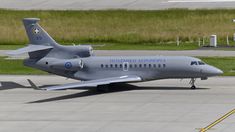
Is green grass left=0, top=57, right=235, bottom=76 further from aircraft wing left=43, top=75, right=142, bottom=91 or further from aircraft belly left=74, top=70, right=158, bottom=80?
aircraft wing left=43, top=75, right=142, bottom=91

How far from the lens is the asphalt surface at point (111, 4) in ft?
352

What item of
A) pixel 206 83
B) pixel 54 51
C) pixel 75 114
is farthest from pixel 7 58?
pixel 75 114

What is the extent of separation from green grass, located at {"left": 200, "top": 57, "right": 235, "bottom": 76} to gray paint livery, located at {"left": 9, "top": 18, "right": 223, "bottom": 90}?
805 cm

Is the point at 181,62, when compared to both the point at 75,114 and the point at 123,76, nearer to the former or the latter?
the point at 123,76

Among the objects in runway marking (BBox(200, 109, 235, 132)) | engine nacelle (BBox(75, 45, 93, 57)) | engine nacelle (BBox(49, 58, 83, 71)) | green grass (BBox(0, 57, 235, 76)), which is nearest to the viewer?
runway marking (BBox(200, 109, 235, 132))

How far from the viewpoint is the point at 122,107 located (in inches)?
1896

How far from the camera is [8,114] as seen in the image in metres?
46.6

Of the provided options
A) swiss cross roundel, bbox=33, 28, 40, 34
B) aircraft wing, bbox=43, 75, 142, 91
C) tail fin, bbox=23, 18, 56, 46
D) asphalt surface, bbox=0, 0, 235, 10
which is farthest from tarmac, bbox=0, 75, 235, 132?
asphalt surface, bbox=0, 0, 235, 10

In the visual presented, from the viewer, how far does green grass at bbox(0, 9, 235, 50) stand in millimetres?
84938

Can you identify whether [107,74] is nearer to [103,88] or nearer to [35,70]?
[103,88]

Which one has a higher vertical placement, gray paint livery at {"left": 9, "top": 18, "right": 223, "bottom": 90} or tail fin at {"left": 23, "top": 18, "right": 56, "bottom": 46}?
tail fin at {"left": 23, "top": 18, "right": 56, "bottom": 46}

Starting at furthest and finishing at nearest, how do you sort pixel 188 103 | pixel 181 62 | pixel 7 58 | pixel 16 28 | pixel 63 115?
pixel 16 28, pixel 7 58, pixel 181 62, pixel 188 103, pixel 63 115

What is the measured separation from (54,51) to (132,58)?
18.3 ft

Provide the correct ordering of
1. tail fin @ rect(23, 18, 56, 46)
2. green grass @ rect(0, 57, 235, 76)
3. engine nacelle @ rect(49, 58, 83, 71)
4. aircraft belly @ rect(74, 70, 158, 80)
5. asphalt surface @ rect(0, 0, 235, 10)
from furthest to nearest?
asphalt surface @ rect(0, 0, 235, 10) → green grass @ rect(0, 57, 235, 76) → tail fin @ rect(23, 18, 56, 46) → engine nacelle @ rect(49, 58, 83, 71) → aircraft belly @ rect(74, 70, 158, 80)
